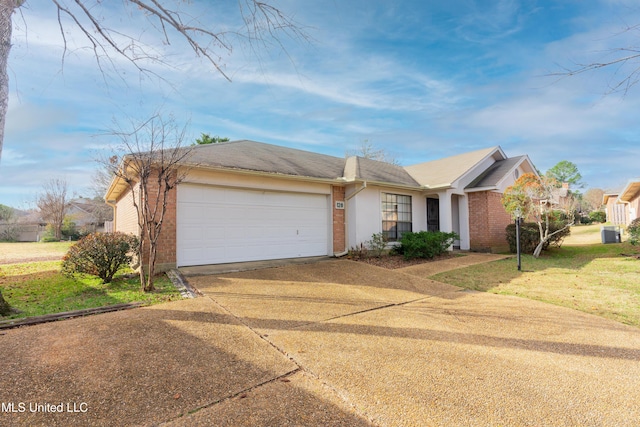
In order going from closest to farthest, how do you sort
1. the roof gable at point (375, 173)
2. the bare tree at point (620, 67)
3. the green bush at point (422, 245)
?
the bare tree at point (620, 67)
the green bush at point (422, 245)
the roof gable at point (375, 173)

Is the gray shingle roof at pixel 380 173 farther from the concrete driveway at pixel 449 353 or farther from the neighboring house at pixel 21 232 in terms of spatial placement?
the neighboring house at pixel 21 232

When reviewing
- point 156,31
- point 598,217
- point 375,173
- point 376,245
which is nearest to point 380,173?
point 375,173

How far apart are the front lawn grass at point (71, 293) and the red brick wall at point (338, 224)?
18.9 feet

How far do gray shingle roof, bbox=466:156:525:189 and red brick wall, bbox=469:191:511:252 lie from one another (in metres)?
0.42

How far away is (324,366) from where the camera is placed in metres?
3.02

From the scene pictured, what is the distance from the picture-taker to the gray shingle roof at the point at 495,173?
12828 mm

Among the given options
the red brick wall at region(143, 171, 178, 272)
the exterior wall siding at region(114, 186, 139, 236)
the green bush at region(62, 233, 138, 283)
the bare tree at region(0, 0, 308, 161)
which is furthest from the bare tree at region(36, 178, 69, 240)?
the bare tree at region(0, 0, 308, 161)

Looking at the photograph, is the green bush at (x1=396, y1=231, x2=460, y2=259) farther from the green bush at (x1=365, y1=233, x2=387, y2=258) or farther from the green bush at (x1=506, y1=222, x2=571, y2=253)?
the green bush at (x1=506, y1=222, x2=571, y2=253)

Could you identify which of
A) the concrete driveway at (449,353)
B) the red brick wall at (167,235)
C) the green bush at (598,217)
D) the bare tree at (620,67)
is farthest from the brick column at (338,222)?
the green bush at (598,217)

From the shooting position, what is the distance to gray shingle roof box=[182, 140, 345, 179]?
8.71 metres

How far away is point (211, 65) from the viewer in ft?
16.0

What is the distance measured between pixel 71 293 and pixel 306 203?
662cm

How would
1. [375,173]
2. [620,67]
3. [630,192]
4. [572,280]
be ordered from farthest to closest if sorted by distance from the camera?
[630,192]
[375,173]
[572,280]
[620,67]

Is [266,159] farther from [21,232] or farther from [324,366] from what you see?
[21,232]
